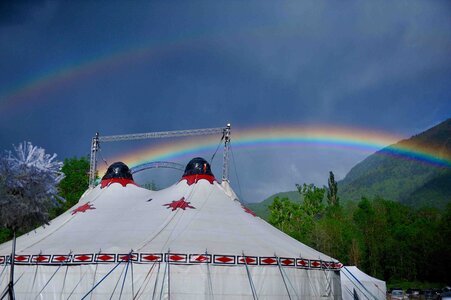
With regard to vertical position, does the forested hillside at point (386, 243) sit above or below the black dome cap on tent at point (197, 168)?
below

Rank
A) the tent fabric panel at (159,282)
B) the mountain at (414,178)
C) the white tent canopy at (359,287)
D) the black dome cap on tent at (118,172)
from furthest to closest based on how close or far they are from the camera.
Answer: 1. the mountain at (414,178)
2. the black dome cap on tent at (118,172)
3. the white tent canopy at (359,287)
4. the tent fabric panel at (159,282)

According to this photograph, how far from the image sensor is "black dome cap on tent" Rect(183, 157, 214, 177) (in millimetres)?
17562

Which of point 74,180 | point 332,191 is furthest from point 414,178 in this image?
point 74,180

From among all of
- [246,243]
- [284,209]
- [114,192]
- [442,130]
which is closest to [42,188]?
[246,243]

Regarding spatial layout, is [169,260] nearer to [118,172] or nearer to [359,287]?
[118,172]

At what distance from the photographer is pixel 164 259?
12.6 metres

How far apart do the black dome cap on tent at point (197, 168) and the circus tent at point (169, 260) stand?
1.70m

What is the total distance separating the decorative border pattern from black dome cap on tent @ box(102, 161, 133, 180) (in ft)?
19.8

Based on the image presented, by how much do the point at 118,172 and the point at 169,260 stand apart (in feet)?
24.7

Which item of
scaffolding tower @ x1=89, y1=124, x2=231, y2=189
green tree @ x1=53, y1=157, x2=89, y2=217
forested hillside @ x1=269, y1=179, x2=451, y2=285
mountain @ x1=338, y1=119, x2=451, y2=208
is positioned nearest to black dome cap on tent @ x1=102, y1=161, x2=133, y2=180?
scaffolding tower @ x1=89, y1=124, x2=231, y2=189

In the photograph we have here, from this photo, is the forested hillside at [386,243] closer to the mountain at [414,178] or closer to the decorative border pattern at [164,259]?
the decorative border pattern at [164,259]

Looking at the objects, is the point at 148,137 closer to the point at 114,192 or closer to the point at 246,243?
the point at 114,192

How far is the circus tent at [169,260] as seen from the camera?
12680 millimetres

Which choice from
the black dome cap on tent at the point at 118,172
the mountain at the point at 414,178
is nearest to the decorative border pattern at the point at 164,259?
the black dome cap on tent at the point at 118,172
